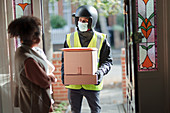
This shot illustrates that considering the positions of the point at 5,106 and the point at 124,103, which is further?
the point at 124,103

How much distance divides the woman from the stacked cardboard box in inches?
24.9

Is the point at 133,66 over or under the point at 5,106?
over

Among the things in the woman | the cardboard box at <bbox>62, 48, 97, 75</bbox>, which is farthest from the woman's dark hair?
the cardboard box at <bbox>62, 48, 97, 75</bbox>

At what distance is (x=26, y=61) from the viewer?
8.80ft

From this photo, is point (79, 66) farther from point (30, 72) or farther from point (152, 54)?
point (152, 54)

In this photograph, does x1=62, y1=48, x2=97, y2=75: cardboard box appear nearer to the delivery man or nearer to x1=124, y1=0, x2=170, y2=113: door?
the delivery man

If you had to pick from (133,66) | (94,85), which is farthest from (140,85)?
(94,85)

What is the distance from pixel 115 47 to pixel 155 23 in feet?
47.0

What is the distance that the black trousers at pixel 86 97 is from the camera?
3.62 metres

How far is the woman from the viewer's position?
8.86 ft

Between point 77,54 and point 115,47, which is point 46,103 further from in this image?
point 115,47

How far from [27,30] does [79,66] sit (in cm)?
92

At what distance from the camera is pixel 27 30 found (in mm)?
2744

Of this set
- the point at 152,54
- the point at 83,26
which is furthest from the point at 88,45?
the point at 152,54
